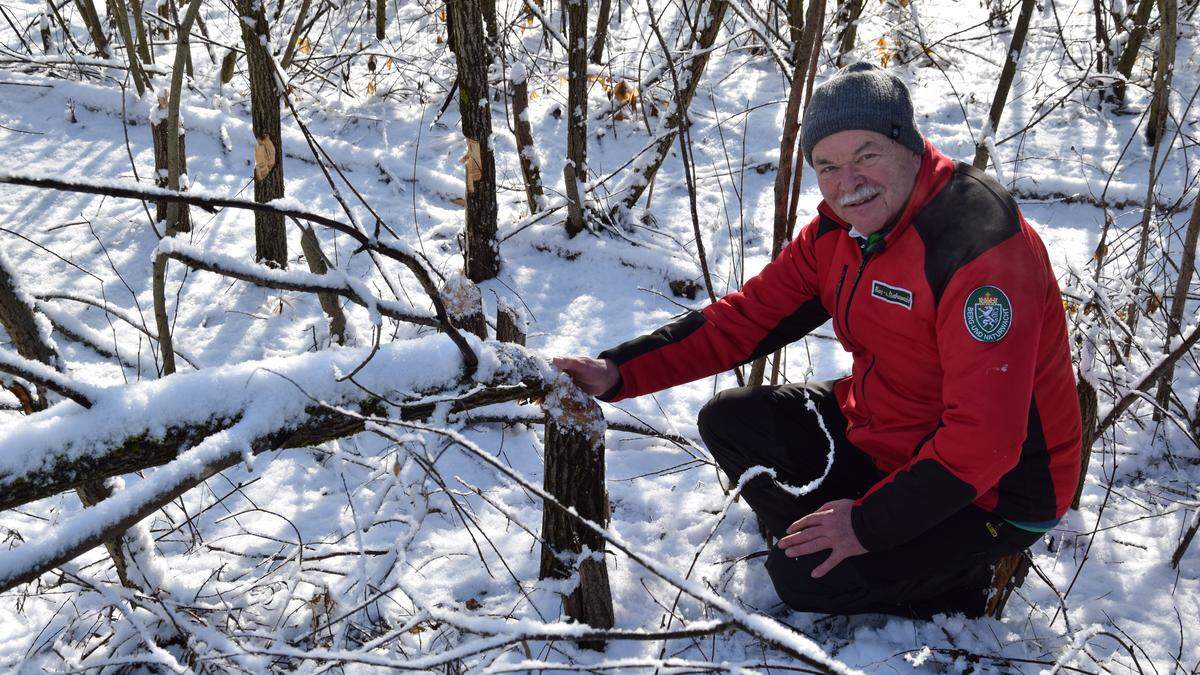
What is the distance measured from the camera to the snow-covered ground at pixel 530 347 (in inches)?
79.7

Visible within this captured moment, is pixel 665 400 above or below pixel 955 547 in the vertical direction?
below

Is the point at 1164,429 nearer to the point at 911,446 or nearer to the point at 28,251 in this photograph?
the point at 911,446

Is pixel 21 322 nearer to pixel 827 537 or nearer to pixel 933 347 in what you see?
pixel 827 537

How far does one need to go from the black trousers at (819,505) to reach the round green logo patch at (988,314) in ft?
1.62

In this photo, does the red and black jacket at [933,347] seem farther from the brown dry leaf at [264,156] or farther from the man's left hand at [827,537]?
the brown dry leaf at [264,156]

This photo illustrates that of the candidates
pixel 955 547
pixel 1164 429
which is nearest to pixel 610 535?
pixel 955 547

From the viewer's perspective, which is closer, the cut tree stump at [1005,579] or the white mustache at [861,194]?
the white mustache at [861,194]

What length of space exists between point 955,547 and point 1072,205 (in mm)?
3010

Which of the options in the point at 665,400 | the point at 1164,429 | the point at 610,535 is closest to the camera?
the point at 610,535

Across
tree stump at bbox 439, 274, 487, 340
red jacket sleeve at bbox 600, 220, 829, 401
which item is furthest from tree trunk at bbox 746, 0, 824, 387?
Result: tree stump at bbox 439, 274, 487, 340

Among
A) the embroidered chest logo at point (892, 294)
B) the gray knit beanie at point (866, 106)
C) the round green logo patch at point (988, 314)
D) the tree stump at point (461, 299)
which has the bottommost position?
the tree stump at point (461, 299)

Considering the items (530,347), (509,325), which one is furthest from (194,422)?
(530,347)

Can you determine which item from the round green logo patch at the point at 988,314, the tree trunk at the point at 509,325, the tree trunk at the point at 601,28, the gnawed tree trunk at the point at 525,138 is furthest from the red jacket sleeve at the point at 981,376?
the tree trunk at the point at 601,28

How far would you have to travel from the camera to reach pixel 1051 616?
218cm
